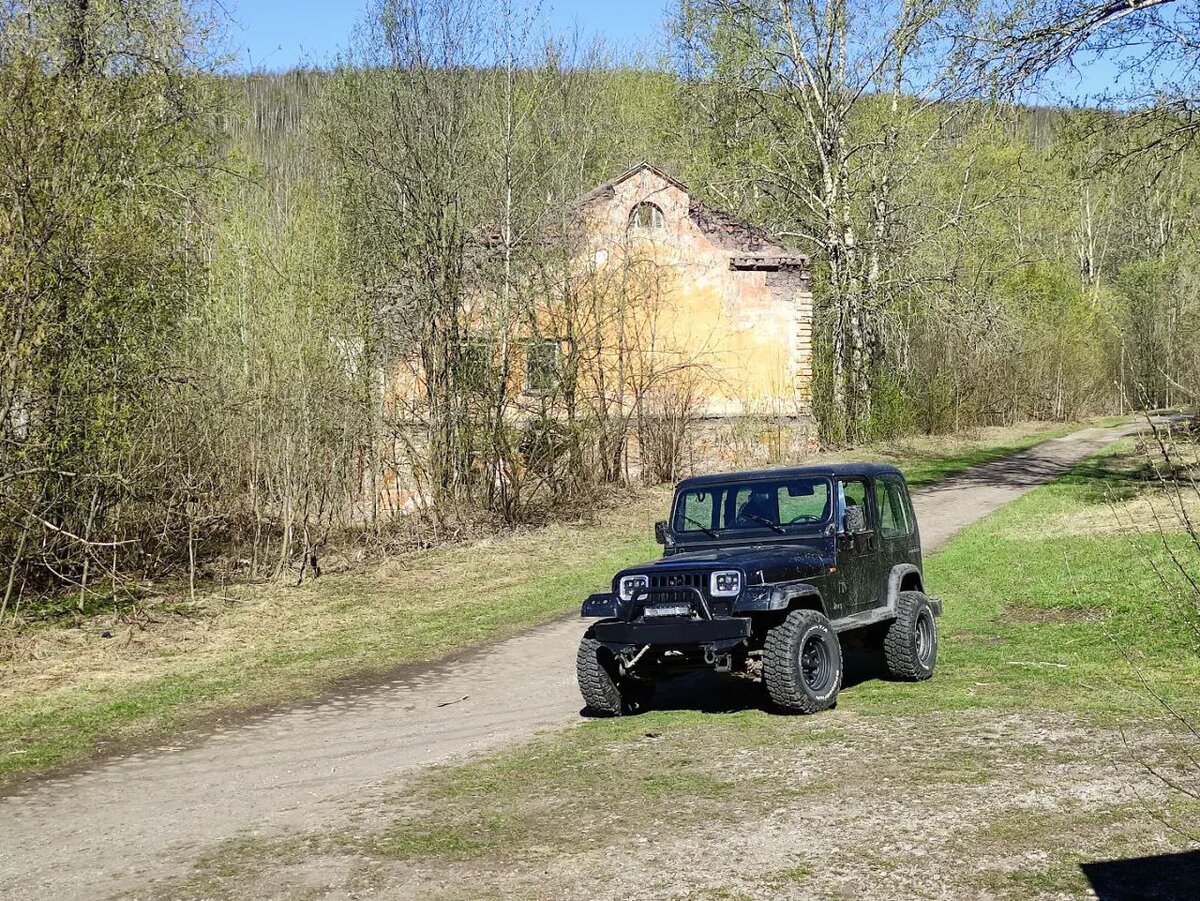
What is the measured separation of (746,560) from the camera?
8.89 m

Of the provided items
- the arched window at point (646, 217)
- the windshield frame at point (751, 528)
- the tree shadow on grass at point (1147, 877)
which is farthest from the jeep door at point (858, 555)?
the arched window at point (646, 217)

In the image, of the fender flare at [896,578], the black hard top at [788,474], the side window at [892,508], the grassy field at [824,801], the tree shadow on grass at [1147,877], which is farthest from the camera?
the side window at [892,508]

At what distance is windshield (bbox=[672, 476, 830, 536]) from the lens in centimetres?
986

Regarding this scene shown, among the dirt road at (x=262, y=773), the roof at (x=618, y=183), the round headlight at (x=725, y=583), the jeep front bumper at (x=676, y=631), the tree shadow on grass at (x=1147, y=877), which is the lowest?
the dirt road at (x=262, y=773)

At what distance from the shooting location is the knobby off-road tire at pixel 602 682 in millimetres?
Answer: 9422

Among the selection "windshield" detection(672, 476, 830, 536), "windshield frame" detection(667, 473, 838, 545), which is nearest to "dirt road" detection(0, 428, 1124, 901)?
"windshield frame" detection(667, 473, 838, 545)

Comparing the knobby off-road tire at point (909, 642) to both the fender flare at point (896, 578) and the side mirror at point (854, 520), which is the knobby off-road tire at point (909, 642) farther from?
the side mirror at point (854, 520)

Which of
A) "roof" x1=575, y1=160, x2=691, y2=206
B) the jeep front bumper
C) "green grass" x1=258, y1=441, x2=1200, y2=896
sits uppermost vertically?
"roof" x1=575, y1=160, x2=691, y2=206

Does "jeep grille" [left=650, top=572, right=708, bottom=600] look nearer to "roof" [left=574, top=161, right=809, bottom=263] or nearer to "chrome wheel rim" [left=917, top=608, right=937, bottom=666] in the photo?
"chrome wheel rim" [left=917, top=608, right=937, bottom=666]

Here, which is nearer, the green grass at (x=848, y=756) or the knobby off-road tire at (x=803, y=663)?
the green grass at (x=848, y=756)

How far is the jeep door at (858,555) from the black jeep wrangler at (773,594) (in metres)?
0.01

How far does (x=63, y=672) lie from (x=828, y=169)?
28.1m

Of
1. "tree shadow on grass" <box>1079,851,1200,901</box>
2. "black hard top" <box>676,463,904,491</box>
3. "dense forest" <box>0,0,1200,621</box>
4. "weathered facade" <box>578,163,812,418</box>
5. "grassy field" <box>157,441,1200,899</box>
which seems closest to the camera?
"tree shadow on grass" <box>1079,851,1200,901</box>

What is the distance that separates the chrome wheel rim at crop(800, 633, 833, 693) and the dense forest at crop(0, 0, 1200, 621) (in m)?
2.95
